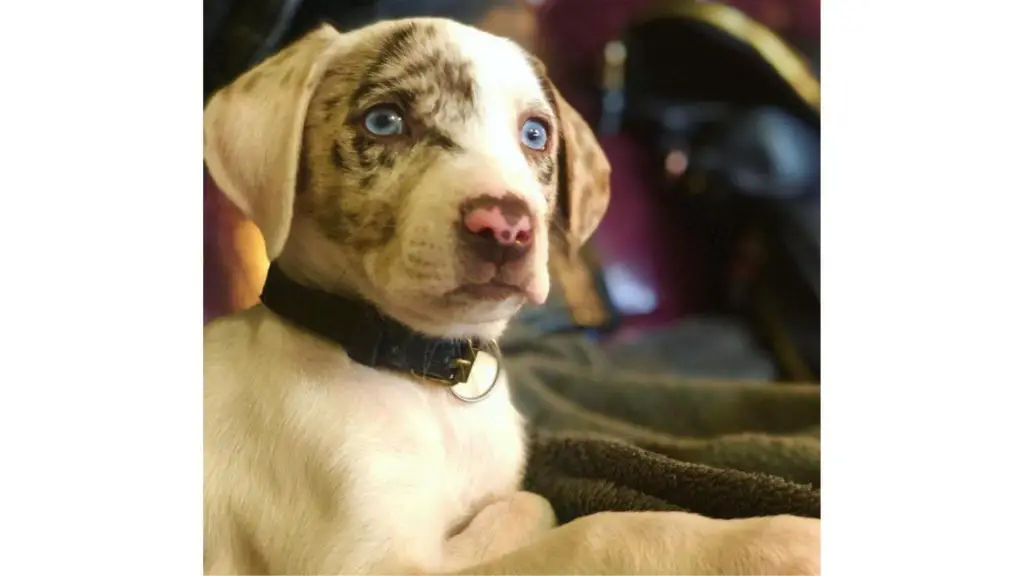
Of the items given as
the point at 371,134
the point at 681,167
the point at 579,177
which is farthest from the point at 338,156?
the point at 681,167

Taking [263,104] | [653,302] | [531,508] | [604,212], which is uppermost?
[263,104]

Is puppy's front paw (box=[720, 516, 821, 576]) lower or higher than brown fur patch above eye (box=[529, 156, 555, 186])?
lower

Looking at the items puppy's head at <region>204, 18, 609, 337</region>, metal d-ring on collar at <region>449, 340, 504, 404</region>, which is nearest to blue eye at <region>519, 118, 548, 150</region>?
puppy's head at <region>204, 18, 609, 337</region>

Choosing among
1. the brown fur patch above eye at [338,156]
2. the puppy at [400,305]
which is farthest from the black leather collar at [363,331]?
the brown fur patch above eye at [338,156]

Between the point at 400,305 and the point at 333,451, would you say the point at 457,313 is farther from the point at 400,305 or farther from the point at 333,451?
the point at 333,451

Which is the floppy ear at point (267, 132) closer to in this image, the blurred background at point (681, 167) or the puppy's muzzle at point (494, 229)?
the blurred background at point (681, 167)

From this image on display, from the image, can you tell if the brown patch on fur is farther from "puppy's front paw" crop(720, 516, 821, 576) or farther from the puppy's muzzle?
"puppy's front paw" crop(720, 516, 821, 576)
